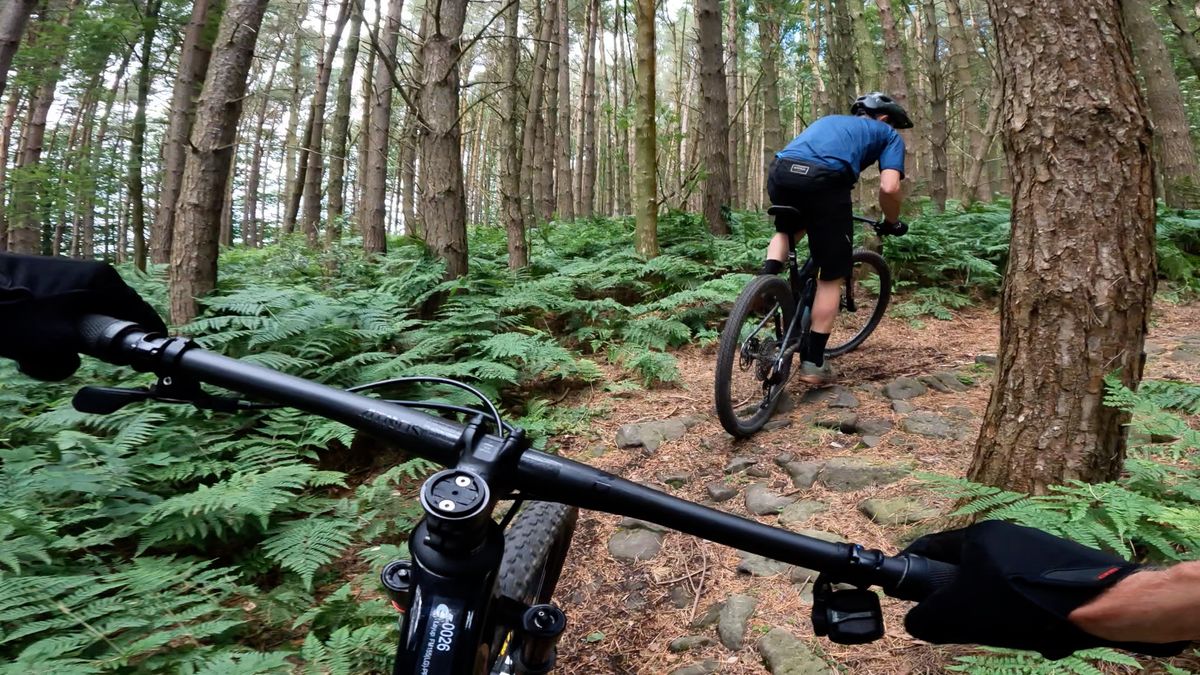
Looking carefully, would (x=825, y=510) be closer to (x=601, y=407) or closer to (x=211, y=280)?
(x=601, y=407)


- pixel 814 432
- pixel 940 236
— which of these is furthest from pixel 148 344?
pixel 940 236

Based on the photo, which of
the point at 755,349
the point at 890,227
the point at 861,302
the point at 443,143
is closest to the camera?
the point at 755,349

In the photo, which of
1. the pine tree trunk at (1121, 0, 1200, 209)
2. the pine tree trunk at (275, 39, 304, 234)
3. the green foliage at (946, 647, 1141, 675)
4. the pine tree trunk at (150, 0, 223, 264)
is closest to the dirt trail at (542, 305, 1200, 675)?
the green foliage at (946, 647, 1141, 675)

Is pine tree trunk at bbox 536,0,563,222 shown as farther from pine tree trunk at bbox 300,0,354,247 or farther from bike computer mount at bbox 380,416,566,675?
A: bike computer mount at bbox 380,416,566,675

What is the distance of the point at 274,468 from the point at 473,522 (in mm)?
2975

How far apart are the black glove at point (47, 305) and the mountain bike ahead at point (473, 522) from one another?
0.11ft

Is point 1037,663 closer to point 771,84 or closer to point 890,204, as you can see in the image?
point 890,204

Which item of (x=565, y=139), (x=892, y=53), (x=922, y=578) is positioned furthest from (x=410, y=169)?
(x=565, y=139)

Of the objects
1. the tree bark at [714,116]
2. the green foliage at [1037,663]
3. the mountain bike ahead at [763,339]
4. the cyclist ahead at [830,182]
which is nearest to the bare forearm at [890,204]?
the cyclist ahead at [830,182]

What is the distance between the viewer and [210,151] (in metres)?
4.83

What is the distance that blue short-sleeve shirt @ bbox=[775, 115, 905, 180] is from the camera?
410 centimetres

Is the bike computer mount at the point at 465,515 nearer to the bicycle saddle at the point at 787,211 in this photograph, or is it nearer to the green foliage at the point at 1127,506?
the green foliage at the point at 1127,506

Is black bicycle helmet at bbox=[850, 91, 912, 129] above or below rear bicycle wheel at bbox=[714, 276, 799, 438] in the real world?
above

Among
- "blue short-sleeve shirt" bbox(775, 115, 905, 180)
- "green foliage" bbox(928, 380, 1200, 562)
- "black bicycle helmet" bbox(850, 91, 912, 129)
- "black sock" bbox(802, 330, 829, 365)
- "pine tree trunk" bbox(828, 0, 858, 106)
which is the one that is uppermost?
"pine tree trunk" bbox(828, 0, 858, 106)
